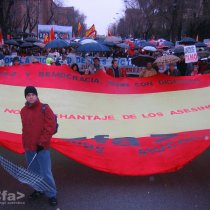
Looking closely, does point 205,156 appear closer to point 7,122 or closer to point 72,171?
point 72,171

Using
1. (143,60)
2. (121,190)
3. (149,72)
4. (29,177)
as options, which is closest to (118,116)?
(121,190)

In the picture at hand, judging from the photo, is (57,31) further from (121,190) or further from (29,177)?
(29,177)

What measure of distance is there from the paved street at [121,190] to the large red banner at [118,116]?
10.6 inches

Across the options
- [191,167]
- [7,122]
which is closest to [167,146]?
[191,167]

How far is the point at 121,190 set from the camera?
217 inches

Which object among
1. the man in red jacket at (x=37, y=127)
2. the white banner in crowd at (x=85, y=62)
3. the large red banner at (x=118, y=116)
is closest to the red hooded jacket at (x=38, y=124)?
the man in red jacket at (x=37, y=127)

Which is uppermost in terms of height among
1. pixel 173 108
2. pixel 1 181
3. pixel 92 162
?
pixel 173 108

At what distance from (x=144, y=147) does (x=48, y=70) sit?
271 centimetres

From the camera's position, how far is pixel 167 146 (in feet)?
19.4

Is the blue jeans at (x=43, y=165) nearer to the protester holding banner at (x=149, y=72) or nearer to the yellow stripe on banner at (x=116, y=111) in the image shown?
the yellow stripe on banner at (x=116, y=111)

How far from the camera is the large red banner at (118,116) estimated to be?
18.6 ft

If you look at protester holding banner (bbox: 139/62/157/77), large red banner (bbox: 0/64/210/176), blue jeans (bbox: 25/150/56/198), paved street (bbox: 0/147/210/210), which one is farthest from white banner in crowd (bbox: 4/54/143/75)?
blue jeans (bbox: 25/150/56/198)

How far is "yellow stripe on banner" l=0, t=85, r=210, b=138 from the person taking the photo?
6491mm

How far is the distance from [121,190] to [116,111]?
1964mm
